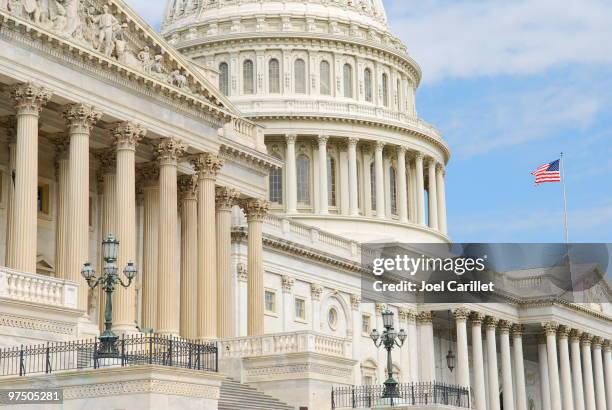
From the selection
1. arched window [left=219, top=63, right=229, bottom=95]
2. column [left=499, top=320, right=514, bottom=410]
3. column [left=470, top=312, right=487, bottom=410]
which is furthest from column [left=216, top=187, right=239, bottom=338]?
column [left=499, top=320, right=514, bottom=410]

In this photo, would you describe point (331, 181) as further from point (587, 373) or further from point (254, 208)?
point (254, 208)

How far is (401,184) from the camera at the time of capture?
368ft

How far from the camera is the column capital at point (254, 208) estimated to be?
65.2 m

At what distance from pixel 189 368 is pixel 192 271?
2120 cm

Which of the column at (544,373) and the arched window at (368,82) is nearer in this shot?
the arched window at (368,82)

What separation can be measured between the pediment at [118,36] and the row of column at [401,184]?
48206 mm

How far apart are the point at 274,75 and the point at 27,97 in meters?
64.4

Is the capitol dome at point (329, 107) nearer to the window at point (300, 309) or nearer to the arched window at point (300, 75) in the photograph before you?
the arched window at point (300, 75)

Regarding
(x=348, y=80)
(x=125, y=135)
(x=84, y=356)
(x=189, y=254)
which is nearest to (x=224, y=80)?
(x=348, y=80)

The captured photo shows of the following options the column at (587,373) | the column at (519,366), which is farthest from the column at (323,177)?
the column at (587,373)

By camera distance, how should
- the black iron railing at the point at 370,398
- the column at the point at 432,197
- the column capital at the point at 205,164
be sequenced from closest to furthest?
the black iron railing at the point at 370,398
the column capital at the point at 205,164
the column at the point at 432,197

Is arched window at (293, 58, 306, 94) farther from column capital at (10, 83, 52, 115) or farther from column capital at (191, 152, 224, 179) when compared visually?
column capital at (10, 83, 52, 115)

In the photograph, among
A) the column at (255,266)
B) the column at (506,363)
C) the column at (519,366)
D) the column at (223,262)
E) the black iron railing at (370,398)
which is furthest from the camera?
the column at (519,366)

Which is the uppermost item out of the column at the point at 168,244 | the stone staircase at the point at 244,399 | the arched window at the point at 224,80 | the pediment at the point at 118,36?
the arched window at the point at 224,80
